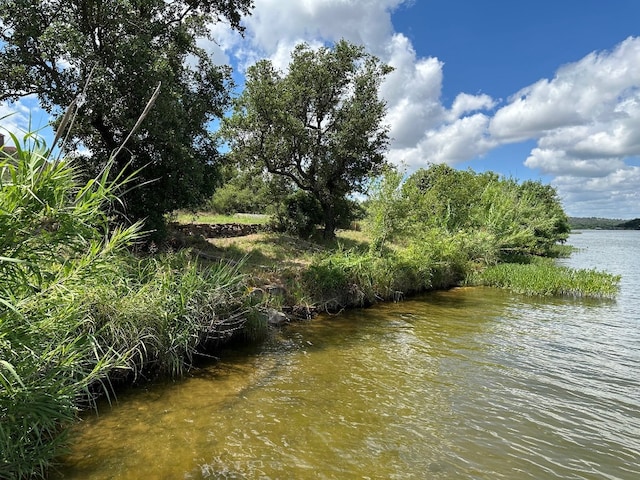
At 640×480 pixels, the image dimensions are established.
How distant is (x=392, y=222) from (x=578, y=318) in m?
7.71

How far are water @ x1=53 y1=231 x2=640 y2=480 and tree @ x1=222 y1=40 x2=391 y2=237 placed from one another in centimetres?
1196

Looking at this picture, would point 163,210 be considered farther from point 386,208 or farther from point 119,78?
point 386,208

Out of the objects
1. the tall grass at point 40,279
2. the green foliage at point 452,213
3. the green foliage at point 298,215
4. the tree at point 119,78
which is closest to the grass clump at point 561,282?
the green foliage at point 452,213

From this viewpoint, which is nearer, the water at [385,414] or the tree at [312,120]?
the water at [385,414]

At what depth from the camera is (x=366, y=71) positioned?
69.9 ft

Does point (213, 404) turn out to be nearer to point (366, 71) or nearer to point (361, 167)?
point (361, 167)

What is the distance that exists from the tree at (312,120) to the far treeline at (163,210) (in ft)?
0.29

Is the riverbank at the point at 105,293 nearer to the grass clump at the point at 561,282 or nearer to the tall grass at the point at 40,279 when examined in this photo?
the tall grass at the point at 40,279

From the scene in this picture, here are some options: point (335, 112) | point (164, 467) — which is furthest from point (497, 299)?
point (164, 467)

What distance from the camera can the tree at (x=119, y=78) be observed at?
1035 centimetres

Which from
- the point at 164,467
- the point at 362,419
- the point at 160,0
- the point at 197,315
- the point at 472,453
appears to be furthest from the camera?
the point at 160,0

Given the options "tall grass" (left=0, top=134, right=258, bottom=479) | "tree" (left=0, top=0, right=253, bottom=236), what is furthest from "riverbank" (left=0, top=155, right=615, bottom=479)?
"tree" (left=0, top=0, right=253, bottom=236)

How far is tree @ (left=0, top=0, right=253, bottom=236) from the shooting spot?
1035 cm

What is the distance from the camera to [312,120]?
21.6 m
